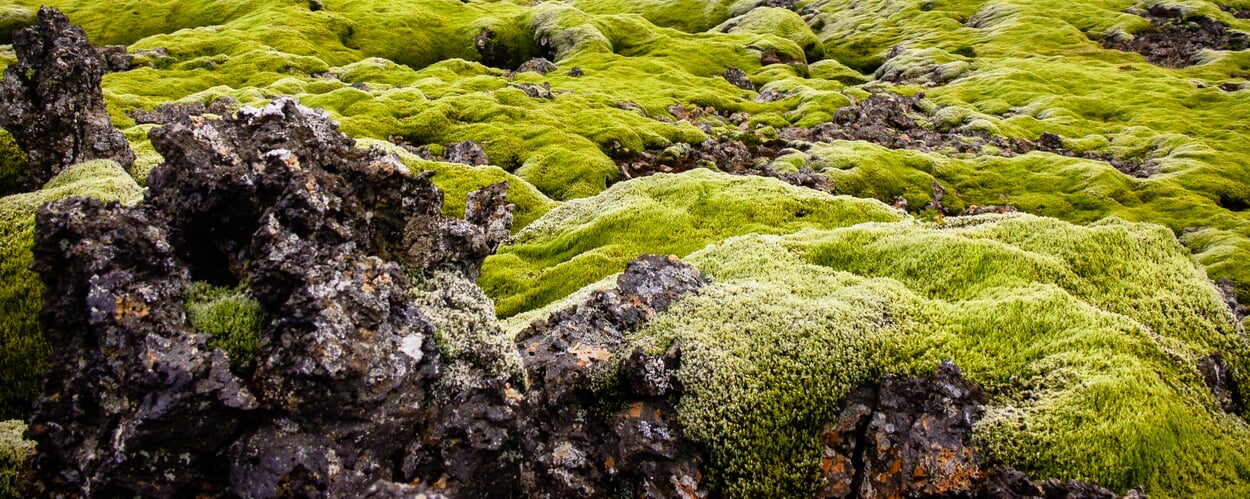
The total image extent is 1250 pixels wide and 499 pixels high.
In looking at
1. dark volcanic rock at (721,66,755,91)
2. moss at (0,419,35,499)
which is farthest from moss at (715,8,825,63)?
moss at (0,419,35,499)


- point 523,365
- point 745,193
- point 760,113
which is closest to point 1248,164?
point 760,113

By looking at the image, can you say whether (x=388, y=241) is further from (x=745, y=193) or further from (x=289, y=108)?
(x=745, y=193)

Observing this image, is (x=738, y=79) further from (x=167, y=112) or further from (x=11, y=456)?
(x=11, y=456)

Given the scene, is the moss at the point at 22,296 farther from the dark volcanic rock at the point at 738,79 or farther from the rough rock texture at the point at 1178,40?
the rough rock texture at the point at 1178,40

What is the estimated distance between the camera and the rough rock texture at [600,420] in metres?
10.2

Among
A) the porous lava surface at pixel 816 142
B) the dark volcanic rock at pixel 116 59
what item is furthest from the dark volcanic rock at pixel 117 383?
the dark volcanic rock at pixel 116 59

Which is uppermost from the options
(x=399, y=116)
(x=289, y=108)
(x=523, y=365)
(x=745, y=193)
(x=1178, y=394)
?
(x=289, y=108)

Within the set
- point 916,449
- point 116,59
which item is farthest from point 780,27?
point 916,449

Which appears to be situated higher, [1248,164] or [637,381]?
[637,381]

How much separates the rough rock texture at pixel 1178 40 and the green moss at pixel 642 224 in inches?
4828

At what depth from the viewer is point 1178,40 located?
375 ft

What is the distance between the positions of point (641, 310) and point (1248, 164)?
7344 cm

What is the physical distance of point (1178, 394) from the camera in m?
11.2

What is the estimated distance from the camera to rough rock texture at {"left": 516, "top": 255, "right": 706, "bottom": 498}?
10.2 meters
